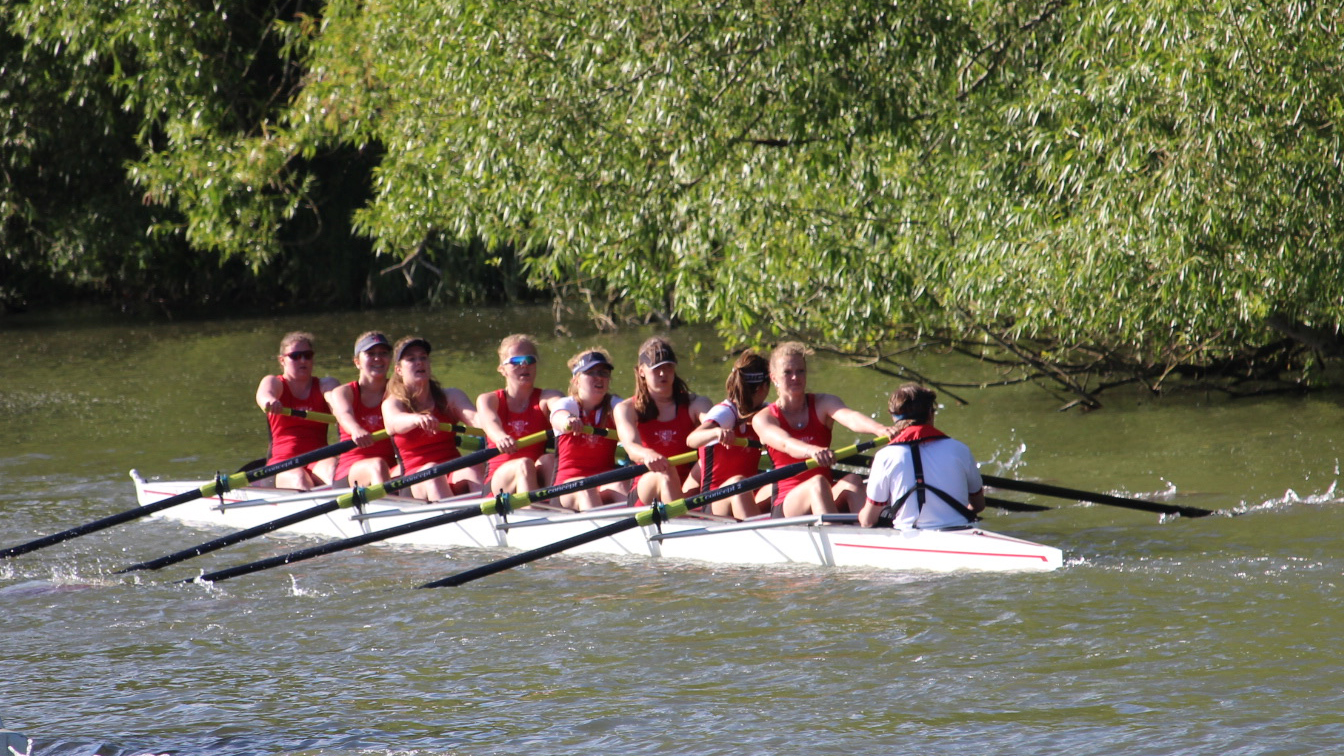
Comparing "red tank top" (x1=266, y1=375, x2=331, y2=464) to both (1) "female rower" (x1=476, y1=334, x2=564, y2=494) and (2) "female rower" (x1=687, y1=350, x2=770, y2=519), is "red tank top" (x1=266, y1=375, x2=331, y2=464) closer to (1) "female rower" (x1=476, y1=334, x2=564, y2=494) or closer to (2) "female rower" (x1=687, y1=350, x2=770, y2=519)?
(1) "female rower" (x1=476, y1=334, x2=564, y2=494)

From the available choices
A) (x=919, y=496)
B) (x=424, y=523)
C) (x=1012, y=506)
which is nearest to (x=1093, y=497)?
(x=1012, y=506)

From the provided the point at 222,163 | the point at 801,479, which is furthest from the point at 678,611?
the point at 222,163

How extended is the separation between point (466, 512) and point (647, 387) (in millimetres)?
1272

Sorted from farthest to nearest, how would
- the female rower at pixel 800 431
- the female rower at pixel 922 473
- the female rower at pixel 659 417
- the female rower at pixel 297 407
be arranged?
1. the female rower at pixel 297 407
2. the female rower at pixel 659 417
3. the female rower at pixel 800 431
4. the female rower at pixel 922 473

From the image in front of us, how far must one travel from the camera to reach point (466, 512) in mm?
8148

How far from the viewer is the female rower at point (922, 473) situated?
7.04 metres

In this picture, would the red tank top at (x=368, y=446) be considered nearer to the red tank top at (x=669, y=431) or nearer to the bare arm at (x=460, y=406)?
the bare arm at (x=460, y=406)

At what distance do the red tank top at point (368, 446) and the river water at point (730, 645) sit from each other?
75 cm

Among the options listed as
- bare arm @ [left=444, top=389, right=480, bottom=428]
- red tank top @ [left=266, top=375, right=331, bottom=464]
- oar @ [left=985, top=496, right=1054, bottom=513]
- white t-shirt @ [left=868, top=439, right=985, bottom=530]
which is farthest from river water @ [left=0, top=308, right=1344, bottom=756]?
bare arm @ [left=444, top=389, right=480, bottom=428]

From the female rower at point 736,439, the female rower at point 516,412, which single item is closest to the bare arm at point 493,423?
the female rower at point 516,412

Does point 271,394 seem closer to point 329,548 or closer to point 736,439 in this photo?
point 329,548

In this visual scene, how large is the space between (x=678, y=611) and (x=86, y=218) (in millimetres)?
21070

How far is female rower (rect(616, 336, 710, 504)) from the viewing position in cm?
814

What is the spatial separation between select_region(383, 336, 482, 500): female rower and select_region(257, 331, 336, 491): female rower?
0.80 m
